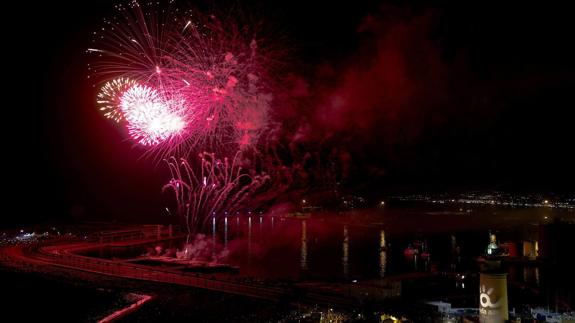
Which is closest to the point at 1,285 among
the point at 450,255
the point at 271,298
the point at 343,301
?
the point at 271,298

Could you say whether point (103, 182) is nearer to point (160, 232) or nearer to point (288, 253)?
point (160, 232)

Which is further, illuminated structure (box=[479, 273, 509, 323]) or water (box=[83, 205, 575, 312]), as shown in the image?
water (box=[83, 205, 575, 312])

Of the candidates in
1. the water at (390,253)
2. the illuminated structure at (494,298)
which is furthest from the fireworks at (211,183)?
the illuminated structure at (494,298)

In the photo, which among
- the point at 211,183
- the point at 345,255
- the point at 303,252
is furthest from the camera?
the point at 303,252

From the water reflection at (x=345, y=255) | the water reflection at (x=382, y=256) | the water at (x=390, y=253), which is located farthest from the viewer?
the water reflection at (x=382, y=256)

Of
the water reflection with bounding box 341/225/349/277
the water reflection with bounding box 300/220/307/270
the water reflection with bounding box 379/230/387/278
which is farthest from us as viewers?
the water reflection with bounding box 300/220/307/270

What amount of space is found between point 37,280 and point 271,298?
25.8 feet

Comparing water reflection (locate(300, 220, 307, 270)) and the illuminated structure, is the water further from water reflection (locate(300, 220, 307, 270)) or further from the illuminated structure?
the illuminated structure

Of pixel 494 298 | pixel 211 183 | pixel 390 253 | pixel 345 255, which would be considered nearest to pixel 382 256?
pixel 390 253

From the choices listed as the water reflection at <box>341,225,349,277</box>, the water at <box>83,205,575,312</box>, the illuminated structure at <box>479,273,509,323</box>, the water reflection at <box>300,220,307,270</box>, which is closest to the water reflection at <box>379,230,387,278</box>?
the water at <box>83,205,575,312</box>

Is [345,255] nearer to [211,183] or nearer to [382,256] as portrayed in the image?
[382,256]

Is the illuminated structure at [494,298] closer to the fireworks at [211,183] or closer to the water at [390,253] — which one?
the water at [390,253]

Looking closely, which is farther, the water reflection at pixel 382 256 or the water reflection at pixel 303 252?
the water reflection at pixel 303 252

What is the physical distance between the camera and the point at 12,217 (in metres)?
42.5
